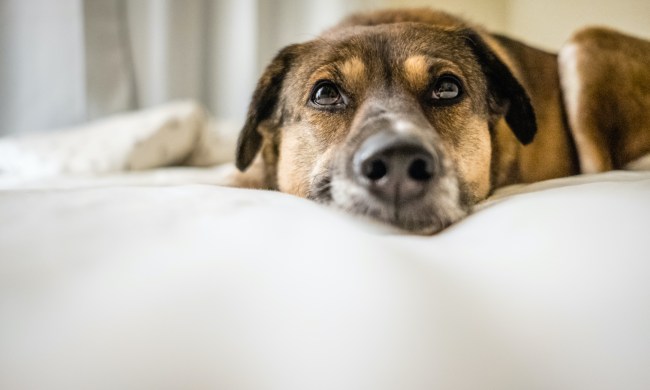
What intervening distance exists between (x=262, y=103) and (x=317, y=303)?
1.06 meters

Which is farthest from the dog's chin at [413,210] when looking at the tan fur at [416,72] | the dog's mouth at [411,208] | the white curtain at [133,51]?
the white curtain at [133,51]

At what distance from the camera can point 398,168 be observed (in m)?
0.77

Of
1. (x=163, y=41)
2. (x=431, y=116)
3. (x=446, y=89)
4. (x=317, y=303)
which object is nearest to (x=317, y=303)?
(x=317, y=303)

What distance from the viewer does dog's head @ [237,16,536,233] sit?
0.78 metres

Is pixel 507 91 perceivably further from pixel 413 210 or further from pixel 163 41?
pixel 163 41

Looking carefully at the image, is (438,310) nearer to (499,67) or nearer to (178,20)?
(499,67)

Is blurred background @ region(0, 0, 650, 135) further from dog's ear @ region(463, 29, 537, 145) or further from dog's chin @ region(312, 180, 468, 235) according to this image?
dog's chin @ region(312, 180, 468, 235)

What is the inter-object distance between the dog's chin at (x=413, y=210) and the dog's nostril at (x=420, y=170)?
0.11ft

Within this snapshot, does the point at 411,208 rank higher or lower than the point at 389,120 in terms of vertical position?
lower

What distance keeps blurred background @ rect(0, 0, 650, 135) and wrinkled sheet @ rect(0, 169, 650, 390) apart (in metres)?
2.39

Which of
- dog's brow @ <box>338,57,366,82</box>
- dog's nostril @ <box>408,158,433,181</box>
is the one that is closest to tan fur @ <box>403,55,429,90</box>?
dog's brow @ <box>338,57,366,82</box>

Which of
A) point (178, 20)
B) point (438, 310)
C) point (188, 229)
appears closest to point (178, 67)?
point (178, 20)

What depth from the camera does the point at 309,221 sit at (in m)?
0.58

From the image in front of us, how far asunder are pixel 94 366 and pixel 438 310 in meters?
0.32
